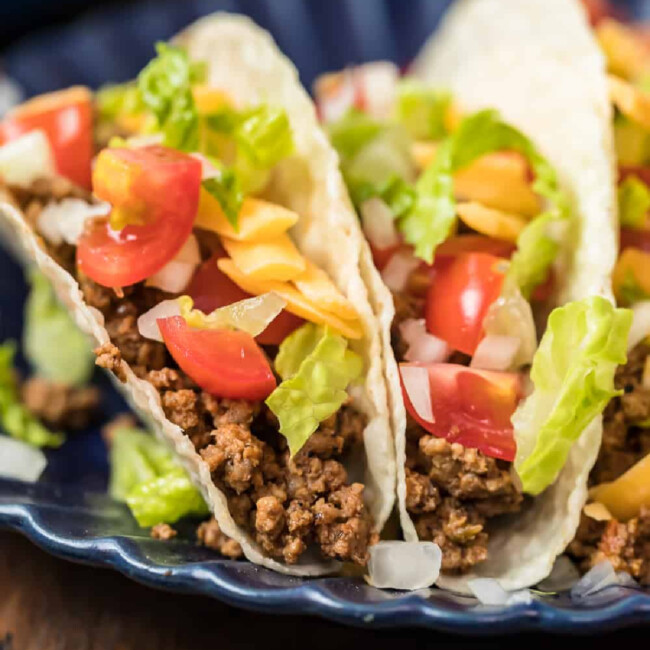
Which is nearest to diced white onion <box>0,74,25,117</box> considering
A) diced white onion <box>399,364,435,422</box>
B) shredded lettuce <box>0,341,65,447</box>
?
→ shredded lettuce <box>0,341,65,447</box>

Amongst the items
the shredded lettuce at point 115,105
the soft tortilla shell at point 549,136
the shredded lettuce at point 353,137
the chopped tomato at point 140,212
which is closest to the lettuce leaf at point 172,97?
the chopped tomato at point 140,212

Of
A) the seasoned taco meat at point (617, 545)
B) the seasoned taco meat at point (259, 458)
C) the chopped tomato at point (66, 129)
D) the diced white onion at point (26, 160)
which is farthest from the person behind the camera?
the chopped tomato at point (66, 129)

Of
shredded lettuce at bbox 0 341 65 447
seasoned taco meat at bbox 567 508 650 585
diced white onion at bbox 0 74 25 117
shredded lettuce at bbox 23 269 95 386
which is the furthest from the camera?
diced white onion at bbox 0 74 25 117

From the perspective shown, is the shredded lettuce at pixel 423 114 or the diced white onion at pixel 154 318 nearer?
the diced white onion at pixel 154 318

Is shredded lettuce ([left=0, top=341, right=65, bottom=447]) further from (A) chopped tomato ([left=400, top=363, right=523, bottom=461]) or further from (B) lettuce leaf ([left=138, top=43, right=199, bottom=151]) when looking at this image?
(A) chopped tomato ([left=400, top=363, right=523, bottom=461])

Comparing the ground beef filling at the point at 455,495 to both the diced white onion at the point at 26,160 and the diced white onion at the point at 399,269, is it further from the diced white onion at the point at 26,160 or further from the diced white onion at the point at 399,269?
the diced white onion at the point at 26,160

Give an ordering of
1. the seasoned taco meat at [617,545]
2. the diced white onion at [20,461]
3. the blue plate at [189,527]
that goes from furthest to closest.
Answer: the diced white onion at [20,461]
the seasoned taco meat at [617,545]
the blue plate at [189,527]

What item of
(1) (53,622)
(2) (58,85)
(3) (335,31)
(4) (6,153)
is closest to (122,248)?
(4) (6,153)

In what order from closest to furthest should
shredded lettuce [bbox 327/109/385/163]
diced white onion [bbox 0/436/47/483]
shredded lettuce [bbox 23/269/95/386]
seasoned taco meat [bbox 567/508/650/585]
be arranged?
seasoned taco meat [bbox 567/508/650/585] → diced white onion [bbox 0/436/47/483] → shredded lettuce [bbox 327/109/385/163] → shredded lettuce [bbox 23/269/95/386]
